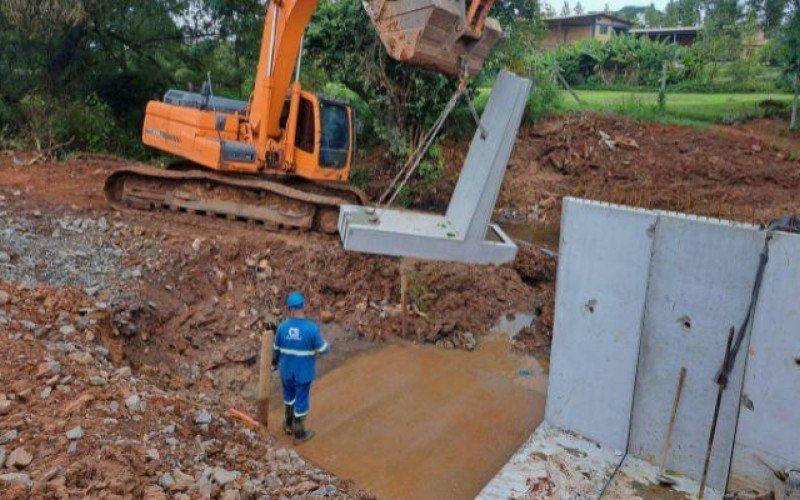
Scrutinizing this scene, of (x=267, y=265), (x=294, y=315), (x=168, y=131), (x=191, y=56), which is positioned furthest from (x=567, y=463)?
(x=191, y=56)

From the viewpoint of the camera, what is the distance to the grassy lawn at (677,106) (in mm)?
19109

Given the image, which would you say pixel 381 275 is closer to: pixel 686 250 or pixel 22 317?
pixel 22 317

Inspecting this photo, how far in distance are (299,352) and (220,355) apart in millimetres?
1978

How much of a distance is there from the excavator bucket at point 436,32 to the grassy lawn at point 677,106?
12.6 meters

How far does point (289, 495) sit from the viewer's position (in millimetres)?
4309

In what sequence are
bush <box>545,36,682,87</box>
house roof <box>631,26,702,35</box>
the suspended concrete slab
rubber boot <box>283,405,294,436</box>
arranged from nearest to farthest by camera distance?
1. rubber boot <box>283,405,294,436</box>
2. the suspended concrete slab
3. bush <box>545,36,682,87</box>
4. house roof <box>631,26,702,35</box>

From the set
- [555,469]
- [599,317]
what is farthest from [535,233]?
[555,469]

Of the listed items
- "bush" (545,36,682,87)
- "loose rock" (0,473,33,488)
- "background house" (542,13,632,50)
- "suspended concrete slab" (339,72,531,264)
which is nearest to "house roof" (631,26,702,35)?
"background house" (542,13,632,50)

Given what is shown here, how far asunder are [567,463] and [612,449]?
393mm

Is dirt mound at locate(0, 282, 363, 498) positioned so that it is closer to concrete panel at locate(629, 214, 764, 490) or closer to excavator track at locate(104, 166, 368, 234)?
concrete panel at locate(629, 214, 764, 490)

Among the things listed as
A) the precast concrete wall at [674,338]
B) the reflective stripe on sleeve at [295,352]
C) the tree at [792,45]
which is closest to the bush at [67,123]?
the reflective stripe on sleeve at [295,352]

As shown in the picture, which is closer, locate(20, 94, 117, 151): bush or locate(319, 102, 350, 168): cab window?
locate(319, 102, 350, 168): cab window

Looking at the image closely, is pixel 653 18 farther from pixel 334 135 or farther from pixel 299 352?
pixel 299 352

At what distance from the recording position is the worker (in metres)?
5.40
